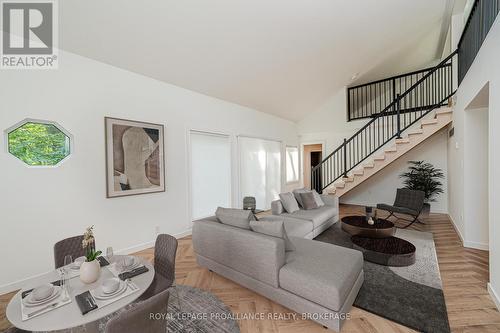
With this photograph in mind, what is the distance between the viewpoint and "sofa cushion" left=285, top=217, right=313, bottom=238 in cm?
317

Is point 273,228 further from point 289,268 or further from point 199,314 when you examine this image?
point 199,314

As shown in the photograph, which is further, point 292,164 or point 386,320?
point 292,164

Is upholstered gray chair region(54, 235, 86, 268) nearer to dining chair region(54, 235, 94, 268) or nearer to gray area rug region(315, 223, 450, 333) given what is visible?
dining chair region(54, 235, 94, 268)

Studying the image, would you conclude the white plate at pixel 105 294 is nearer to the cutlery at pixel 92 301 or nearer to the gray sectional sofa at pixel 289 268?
the cutlery at pixel 92 301

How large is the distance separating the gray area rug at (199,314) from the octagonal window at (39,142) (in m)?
2.28

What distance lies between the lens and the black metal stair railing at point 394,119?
4.93 m

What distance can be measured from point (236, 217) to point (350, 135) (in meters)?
5.49

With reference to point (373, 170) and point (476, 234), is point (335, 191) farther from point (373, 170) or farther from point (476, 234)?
point (476, 234)

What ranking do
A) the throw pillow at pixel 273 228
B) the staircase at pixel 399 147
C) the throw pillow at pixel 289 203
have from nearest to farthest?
1. the throw pillow at pixel 273 228
2. the throw pillow at pixel 289 203
3. the staircase at pixel 399 147

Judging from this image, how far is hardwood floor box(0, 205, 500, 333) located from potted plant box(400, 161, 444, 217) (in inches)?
88.2

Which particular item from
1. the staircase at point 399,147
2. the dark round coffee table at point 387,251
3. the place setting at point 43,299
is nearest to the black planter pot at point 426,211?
the staircase at point 399,147

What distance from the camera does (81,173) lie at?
286 cm

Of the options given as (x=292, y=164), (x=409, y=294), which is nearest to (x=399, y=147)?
(x=292, y=164)

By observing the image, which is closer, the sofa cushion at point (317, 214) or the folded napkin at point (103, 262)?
the folded napkin at point (103, 262)
